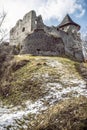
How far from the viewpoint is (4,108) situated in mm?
16703

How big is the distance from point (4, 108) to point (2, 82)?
18.3 feet

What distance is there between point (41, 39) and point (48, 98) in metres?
14.1

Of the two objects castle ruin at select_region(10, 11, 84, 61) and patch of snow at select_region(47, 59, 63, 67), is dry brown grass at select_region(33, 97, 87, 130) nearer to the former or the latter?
patch of snow at select_region(47, 59, 63, 67)

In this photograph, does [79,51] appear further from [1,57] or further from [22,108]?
[22,108]

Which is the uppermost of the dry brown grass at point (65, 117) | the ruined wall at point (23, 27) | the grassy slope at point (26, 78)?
the ruined wall at point (23, 27)

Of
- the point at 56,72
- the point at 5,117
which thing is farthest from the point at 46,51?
the point at 5,117

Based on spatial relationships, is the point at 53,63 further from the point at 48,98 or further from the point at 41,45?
the point at 48,98

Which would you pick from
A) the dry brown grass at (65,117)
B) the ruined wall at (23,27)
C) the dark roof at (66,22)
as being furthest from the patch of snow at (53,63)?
the dark roof at (66,22)

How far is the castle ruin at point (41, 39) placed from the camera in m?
29.7

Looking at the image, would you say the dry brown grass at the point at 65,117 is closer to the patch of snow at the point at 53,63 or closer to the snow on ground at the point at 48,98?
the snow on ground at the point at 48,98

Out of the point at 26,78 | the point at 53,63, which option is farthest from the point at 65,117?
the point at 53,63

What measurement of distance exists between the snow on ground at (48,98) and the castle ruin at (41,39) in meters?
8.84

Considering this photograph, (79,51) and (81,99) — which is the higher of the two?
(79,51)

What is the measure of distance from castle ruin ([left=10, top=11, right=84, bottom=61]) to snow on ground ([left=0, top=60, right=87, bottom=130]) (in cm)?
884
